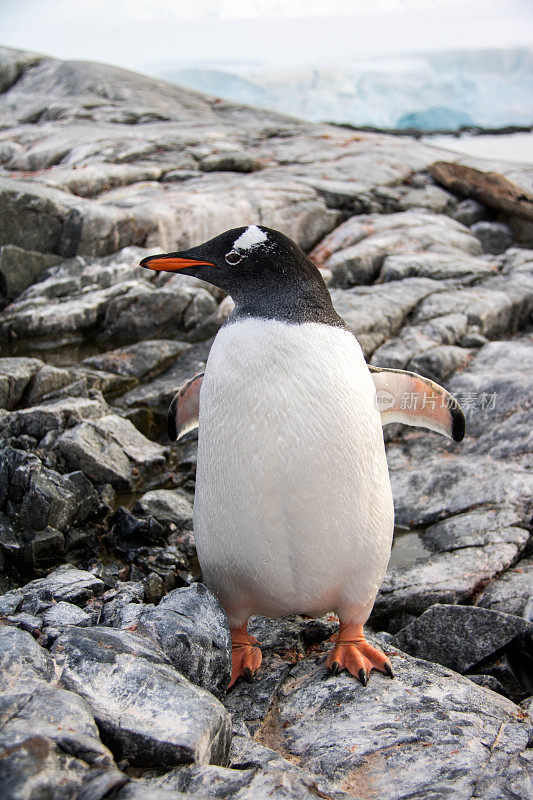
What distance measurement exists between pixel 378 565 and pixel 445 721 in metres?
0.55

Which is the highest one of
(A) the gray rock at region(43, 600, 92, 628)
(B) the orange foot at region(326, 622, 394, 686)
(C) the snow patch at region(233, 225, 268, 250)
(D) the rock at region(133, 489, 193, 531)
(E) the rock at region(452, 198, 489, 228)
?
(C) the snow patch at region(233, 225, 268, 250)

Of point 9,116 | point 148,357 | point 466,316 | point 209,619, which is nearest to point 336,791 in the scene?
point 209,619

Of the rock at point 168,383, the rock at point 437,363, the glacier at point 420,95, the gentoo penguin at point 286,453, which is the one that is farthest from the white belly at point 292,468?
the glacier at point 420,95

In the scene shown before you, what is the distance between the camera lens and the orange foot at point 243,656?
2.31 m

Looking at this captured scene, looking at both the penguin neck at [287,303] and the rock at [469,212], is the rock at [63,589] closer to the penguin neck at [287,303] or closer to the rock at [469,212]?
the penguin neck at [287,303]

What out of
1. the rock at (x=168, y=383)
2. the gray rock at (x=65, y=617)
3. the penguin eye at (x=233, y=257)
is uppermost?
the penguin eye at (x=233, y=257)

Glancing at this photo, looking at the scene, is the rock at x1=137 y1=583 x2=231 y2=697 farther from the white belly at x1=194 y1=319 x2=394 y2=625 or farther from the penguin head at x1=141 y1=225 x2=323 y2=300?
the penguin head at x1=141 y1=225 x2=323 y2=300

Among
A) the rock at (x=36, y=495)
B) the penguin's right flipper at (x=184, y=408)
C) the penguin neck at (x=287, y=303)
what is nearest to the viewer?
the penguin neck at (x=287, y=303)

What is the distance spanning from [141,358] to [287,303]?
9.83ft

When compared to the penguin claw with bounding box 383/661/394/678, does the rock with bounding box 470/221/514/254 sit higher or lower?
higher

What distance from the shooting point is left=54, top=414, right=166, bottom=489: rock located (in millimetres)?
3656

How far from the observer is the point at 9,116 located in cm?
1092

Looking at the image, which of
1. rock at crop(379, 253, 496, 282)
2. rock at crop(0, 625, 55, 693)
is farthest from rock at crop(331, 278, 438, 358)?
rock at crop(0, 625, 55, 693)

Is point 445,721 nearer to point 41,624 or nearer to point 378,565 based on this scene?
point 378,565
